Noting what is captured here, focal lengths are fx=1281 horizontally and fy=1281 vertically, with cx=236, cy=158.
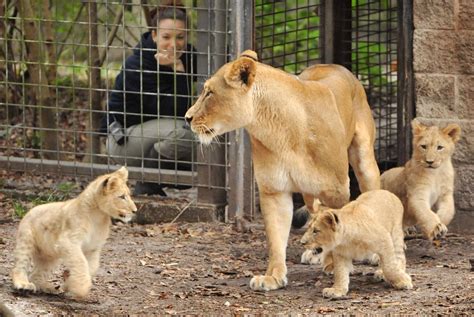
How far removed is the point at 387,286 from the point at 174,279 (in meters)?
1.36

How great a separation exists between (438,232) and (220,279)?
4.84 ft

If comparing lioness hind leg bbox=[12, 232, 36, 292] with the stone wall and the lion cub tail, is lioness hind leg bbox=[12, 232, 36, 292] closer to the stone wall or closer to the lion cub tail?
the lion cub tail

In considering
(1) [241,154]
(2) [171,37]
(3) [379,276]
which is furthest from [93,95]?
(3) [379,276]

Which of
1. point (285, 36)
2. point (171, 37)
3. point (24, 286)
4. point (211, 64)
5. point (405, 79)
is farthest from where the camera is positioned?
point (285, 36)

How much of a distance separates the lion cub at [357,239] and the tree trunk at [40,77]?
3575 mm

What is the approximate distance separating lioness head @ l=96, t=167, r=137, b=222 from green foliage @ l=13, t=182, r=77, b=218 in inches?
112

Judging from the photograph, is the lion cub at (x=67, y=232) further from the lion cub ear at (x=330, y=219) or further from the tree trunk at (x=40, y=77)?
the tree trunk at (x=40, y=77)

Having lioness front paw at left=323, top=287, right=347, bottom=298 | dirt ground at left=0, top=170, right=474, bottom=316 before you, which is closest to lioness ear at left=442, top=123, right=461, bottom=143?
dirt ground at left=0, top=170, right=474, bottom=316

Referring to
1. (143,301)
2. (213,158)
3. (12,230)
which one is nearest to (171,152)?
(213,158)

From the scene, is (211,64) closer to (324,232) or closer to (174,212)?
(174,212)

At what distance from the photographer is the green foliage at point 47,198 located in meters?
9.95

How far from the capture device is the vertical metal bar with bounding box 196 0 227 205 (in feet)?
31.6

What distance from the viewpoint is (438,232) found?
8.39m

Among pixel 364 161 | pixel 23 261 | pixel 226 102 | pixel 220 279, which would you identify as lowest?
pixel 220 279
